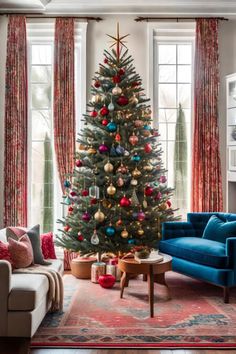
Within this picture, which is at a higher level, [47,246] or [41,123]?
[41,123]

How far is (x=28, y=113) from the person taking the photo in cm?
699

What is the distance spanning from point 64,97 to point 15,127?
0.88 meters

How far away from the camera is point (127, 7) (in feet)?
22.4

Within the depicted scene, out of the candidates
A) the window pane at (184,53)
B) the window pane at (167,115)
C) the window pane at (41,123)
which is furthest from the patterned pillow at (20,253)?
the window pane at (184,53)

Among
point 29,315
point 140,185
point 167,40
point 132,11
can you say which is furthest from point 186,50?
point 29,315

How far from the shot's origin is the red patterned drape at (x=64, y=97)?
6789 millimetres

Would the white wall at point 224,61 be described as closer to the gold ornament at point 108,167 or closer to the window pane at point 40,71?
the gold ornament at point 108,167

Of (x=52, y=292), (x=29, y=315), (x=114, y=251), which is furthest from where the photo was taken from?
(x=114, y=251)

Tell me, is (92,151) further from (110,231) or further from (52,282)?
(52,282)

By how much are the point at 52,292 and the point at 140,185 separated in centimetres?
229

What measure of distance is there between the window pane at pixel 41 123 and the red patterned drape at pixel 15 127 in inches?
9.3

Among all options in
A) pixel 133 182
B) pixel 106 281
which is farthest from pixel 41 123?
pixel 106 281

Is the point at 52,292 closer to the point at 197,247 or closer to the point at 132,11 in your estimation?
the point at 197,247

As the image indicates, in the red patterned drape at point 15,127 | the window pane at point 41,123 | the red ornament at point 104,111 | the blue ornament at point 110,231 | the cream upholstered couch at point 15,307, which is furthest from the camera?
the window pane at point 41,123
